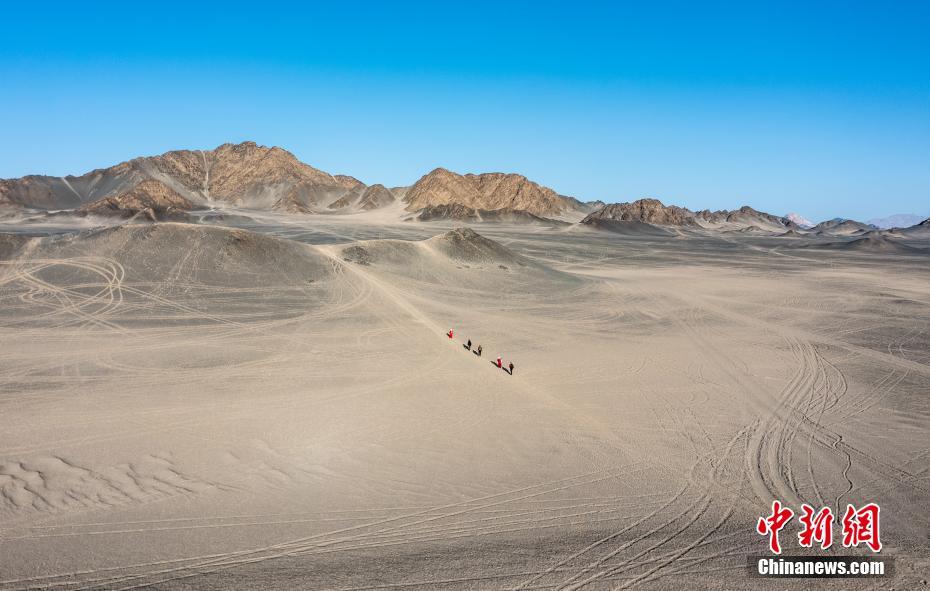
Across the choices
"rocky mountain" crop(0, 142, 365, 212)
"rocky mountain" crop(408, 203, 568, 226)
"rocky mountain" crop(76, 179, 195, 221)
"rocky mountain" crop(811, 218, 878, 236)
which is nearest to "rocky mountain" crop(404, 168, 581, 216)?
"rocky mountain" crop(408, 203, 568, 226)

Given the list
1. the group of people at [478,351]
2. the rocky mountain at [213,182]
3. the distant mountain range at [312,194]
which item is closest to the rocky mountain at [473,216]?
the distant mountain range at [312,194]

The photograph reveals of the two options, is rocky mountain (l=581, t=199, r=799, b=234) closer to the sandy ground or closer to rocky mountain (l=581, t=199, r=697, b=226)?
rocky mountain (l=581, t=199, r=697, b=226)

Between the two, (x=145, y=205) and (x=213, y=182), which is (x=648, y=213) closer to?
(x=145, y=205)

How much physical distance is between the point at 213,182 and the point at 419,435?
166650mm

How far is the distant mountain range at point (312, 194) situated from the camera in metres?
124

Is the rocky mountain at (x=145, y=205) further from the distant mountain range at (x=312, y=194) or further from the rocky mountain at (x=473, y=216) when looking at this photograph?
the rocky mountain at (x=473, y=216)

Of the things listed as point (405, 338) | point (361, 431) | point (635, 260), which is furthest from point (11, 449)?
point (635, 260)

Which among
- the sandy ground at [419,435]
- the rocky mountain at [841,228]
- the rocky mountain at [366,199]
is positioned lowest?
the sandy ground at [419,435]

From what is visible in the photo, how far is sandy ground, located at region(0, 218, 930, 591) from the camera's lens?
7840mm

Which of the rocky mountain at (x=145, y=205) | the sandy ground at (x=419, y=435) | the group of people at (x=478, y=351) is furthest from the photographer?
the rocky mountain at (x=145, y=205)

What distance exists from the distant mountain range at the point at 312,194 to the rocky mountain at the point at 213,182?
0.26 meters

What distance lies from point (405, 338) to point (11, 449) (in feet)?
40.8

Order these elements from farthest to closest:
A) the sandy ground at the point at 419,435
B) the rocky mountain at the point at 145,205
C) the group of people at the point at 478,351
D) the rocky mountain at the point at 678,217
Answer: the rocky mountain at the point at 678,217
the rocky mountain at the point at 145,205
the group of people at the point at 478,351
the sandy ground at the point at 419,435

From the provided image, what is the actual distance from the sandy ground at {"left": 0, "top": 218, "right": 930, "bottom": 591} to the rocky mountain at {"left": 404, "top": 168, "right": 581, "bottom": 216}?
121m
